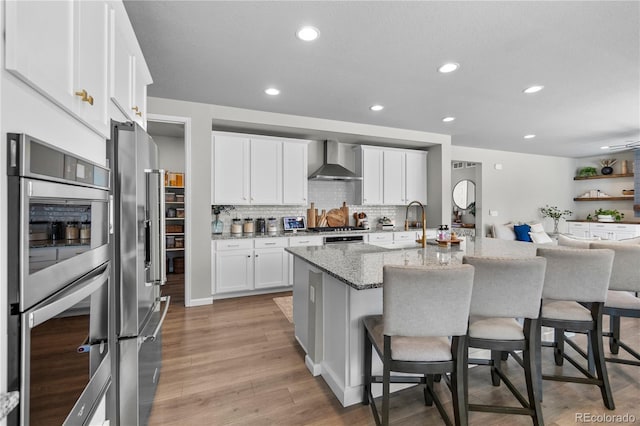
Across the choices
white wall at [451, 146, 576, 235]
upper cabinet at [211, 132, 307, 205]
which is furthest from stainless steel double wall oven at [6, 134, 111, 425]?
white wall at [451, 146, 576, 235]

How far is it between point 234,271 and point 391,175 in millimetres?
3194

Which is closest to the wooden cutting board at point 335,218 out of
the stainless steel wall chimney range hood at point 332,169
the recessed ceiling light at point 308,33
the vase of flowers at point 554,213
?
the stainless steel wall chimney range hood at point 332,169

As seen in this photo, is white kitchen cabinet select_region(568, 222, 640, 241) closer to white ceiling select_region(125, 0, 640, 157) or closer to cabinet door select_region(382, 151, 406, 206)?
white ceiling select_region(125, 0, 640, 157)

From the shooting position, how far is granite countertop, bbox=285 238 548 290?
1.69 meters

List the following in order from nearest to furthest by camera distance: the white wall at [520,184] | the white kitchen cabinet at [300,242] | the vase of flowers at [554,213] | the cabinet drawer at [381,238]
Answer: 1. the white kitchen cabinet at [300,242]
2. the cabinet drawer at [381,238]
3. the white wall at [520,184]
4. the vase of flowers at [554,213]

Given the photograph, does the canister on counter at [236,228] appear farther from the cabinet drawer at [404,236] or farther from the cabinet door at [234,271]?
the cabinet drawer at [404,236]

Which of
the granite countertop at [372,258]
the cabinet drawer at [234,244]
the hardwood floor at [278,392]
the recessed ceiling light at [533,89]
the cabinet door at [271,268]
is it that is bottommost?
the hardwood floor at [278,392]

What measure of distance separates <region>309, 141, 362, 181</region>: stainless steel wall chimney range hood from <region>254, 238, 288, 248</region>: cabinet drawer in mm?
1245

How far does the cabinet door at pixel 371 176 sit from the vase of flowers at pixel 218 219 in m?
2.27

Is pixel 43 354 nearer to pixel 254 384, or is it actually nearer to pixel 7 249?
pixel 7 249

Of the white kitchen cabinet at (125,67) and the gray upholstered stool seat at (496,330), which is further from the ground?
the white kitchen cabinet at (125,67)

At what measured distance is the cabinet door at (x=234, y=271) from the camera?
3.94 meters

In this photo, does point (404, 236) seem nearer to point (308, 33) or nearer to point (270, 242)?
point (270, 242)

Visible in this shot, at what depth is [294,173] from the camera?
465 cm
